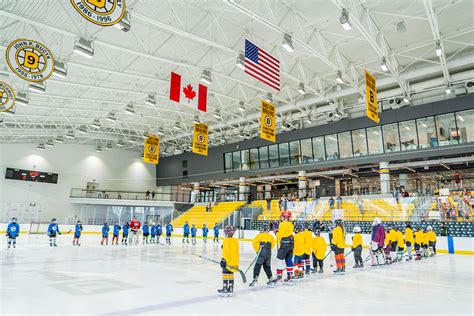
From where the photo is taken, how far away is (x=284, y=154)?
104ft

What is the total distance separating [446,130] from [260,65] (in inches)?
642

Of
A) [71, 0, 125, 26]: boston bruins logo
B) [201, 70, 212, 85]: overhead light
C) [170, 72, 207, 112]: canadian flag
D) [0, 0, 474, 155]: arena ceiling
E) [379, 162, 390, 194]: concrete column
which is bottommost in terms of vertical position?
[379, 162, 390, 194]: concrete column

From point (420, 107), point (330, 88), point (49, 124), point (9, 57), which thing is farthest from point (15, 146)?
point (420, 107)

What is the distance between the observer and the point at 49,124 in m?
30.1

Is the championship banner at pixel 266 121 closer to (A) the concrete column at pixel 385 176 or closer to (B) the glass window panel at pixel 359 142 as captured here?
(B) the glass window panel at pixel 359 142

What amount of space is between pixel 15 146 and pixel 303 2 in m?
33.6

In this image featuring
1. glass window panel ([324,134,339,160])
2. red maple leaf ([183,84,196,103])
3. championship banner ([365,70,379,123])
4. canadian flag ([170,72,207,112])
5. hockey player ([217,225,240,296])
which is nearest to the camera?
hockey player ([217,225,240,296])

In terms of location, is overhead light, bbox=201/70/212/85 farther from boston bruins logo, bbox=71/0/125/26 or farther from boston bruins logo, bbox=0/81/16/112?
boston bruins logo, bbox=71/0/125/26

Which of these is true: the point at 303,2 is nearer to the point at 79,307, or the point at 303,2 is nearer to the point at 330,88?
the point at 330,88

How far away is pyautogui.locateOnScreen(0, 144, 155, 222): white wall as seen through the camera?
3319 centimetres

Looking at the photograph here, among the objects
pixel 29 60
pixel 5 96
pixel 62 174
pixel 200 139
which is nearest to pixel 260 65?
pixel 200 139

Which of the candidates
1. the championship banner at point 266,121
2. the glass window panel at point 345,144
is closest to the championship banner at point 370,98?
the championship banner at point 266,121

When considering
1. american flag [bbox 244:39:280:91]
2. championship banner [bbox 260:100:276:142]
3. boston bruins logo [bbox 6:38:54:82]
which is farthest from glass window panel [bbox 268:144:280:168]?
boston bruins logo [bbox 6:38:54:82]

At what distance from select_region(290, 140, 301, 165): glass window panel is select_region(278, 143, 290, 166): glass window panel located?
454 millimetres
